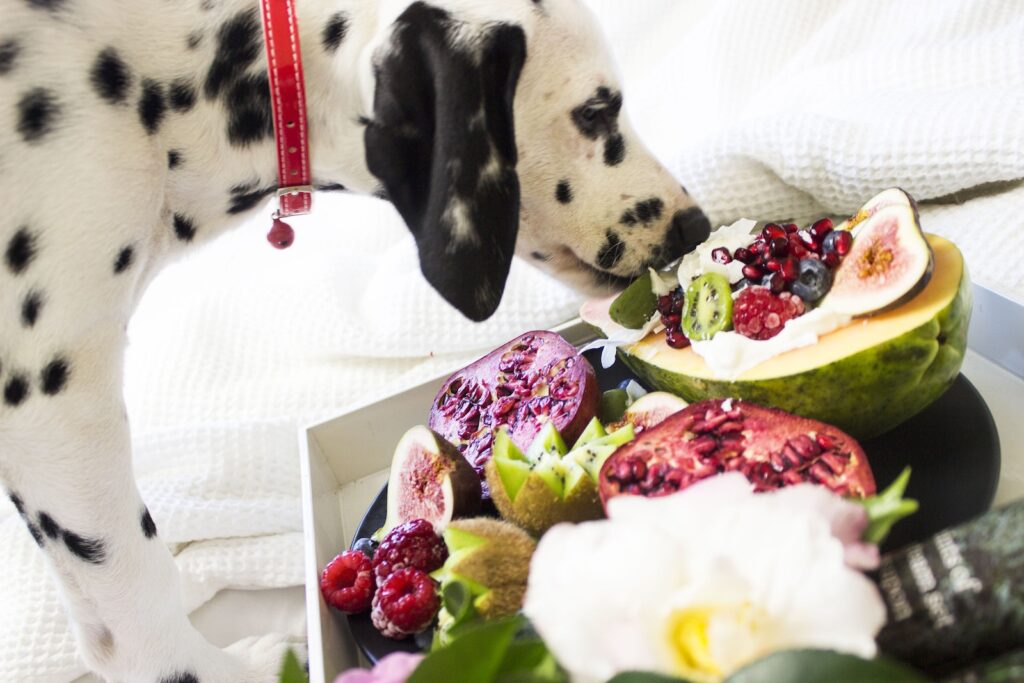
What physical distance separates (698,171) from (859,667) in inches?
44.5

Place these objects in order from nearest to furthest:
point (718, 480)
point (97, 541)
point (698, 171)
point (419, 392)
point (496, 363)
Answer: point (718, 480)
point (97, 541)
point (496, 363)
point (419, 392)
point (698, 171)

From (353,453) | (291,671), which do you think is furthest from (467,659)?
(353,453)

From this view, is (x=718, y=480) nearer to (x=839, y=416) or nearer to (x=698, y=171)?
(x=839, y=416)

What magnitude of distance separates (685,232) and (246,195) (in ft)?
1.87

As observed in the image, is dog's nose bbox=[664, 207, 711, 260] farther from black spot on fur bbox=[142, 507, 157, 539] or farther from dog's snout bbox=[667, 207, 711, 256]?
black spot on fur bbox=[142, 507, 157, 539]

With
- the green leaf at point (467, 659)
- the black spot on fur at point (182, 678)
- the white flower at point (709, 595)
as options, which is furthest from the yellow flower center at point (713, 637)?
the black spot on fur at point (182, 678)

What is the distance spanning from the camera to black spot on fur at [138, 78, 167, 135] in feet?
3.19

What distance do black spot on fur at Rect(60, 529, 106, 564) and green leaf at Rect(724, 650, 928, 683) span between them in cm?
83

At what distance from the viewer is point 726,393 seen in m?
0.92

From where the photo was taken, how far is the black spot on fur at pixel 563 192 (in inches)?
43.2

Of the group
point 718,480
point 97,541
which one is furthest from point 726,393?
point 97,541

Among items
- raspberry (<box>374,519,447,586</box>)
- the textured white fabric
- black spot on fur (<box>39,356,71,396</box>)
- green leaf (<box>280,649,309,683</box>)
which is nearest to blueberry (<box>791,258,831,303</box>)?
the textured white fabric

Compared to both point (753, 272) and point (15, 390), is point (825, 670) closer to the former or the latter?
point (753, 272)

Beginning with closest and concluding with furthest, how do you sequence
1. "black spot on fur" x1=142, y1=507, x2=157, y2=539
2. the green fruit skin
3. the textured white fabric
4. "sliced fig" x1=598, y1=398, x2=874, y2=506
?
"sliced fig" x1=598, y1=398, x2=874, y2=506, the green fruit skin, "black spot on fur" x1=142, y1=507, x2=157, y2=539, the textured white fabric
